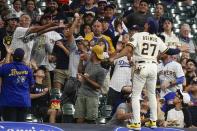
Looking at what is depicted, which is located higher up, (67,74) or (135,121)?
(67,74)

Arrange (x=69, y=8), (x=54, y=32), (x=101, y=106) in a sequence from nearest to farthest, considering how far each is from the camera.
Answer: (x=101, y=106) → (x=54, y=32) → (x=69, y=8)

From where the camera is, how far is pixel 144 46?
43.4 ft

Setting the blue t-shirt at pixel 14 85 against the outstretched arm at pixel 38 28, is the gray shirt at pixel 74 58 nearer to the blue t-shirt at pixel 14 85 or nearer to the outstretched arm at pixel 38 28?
the outstretched arm at pixel 38 28

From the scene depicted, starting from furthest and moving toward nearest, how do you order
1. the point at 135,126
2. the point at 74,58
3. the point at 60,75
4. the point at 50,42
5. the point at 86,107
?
the point at 50,42
the point at 60,75
the point at 74,58
the point at 86,107
the point at 135,126

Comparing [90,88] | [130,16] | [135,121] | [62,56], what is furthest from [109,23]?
[135,121]

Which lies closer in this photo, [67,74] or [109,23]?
[67,74]

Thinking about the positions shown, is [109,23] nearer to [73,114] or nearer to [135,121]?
[73,114]

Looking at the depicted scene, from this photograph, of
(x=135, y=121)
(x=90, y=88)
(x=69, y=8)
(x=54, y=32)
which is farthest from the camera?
(x=69, y=8)

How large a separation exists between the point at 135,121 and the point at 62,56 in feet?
11.3

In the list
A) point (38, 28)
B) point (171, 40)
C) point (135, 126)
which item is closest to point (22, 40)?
point (38, 28)

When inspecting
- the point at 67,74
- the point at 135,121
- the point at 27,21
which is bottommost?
the point at 135,121

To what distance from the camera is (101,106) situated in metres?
Answer: 15.5

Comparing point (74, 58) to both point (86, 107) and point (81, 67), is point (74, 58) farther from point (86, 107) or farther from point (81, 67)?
point (86, 107)

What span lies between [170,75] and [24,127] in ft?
16.6
